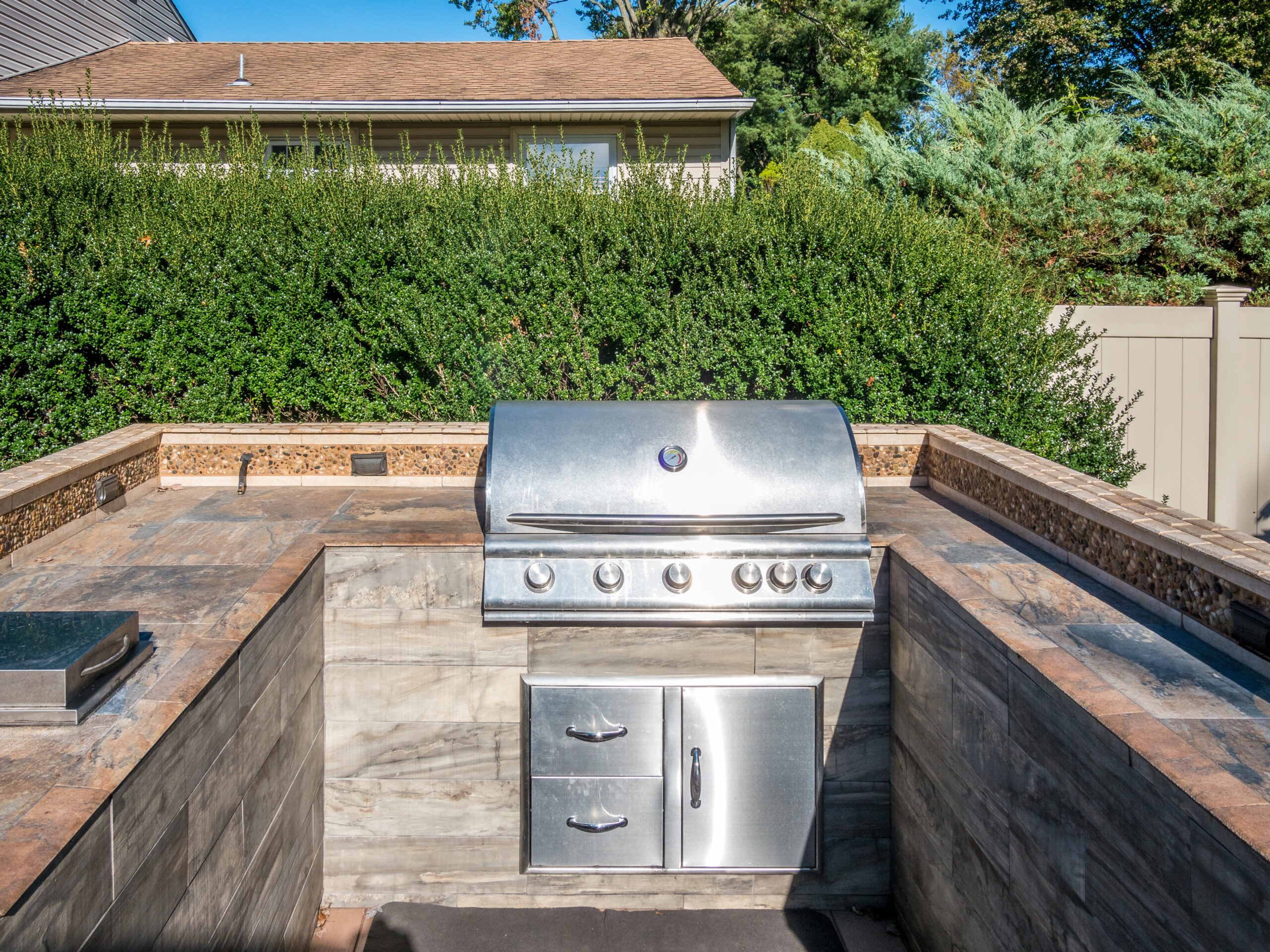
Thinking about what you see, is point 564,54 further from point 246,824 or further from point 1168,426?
point 246,824

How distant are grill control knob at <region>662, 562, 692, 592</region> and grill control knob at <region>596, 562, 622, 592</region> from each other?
0.16m

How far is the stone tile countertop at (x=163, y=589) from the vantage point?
5.23 feet

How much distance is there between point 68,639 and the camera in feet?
6.61

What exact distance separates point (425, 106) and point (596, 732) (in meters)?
8.12

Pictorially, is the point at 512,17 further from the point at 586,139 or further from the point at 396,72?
the point at 586,139

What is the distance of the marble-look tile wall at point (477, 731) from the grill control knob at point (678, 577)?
0.22 metres

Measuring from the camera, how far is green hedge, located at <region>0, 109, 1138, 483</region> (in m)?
4.68

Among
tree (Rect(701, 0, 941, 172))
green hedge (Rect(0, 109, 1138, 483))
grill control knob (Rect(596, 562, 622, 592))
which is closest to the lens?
grill control knob (Rect(596, 562, 622, 592))

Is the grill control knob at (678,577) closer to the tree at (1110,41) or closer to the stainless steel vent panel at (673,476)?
the stainless steel vent panel at (673,476)

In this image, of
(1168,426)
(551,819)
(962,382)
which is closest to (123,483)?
(551,819)

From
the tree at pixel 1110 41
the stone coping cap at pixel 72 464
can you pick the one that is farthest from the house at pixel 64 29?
the tree at pixel 1110 41

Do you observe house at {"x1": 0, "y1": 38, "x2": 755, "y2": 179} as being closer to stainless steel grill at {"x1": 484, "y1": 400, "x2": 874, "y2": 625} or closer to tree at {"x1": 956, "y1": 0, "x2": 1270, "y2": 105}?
stainless steel grill at {"x1": 484, "y1": 400, "x2": 874, "y2": 625}

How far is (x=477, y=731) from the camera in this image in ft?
10.6

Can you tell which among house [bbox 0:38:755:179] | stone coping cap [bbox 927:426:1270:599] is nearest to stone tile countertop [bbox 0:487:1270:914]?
stone coping cap [bbox 927:426:1270:599]
